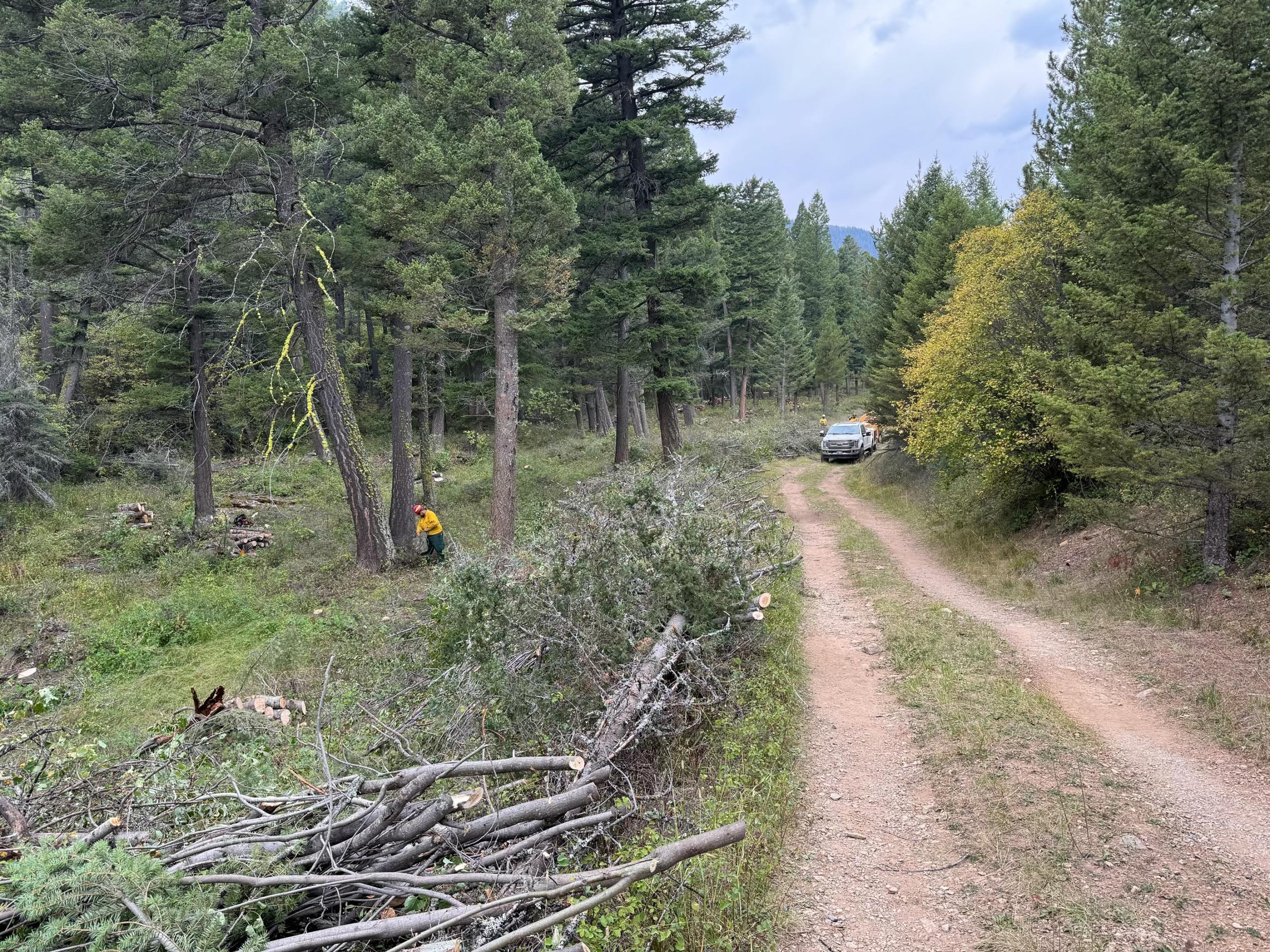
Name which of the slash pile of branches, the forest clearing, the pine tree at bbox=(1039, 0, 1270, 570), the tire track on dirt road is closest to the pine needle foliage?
the forest clearing

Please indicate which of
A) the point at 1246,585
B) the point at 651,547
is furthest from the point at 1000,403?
the point at 651,547

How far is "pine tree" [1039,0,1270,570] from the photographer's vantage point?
823 cm

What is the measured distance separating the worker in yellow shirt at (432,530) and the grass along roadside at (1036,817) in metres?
9.41

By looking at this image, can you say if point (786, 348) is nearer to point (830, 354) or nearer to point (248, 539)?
point (830, 354)

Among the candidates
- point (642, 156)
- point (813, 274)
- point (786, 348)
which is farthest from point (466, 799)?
point (813, 274)

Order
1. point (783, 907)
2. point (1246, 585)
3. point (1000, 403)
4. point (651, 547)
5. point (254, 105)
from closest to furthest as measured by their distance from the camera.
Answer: point (783, 907) → point (651, 547) → point (1246, 585) → point (254, 105) → point (1000, 403)

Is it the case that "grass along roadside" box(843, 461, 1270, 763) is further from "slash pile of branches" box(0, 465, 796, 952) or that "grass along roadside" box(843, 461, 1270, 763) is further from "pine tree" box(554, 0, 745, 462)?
"pine tree" box(554, 0, 745, 462)

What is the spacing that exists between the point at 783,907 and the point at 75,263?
1507 cm

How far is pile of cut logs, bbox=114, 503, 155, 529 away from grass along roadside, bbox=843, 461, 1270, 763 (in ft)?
64.8

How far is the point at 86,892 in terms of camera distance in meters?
2.72

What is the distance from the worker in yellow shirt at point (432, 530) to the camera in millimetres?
13617

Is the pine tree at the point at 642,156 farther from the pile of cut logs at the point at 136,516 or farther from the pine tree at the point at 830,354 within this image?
the pine tree at the point at 830,354

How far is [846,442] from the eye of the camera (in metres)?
31.7

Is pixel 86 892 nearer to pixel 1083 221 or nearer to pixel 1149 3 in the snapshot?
pixel 1083 221
